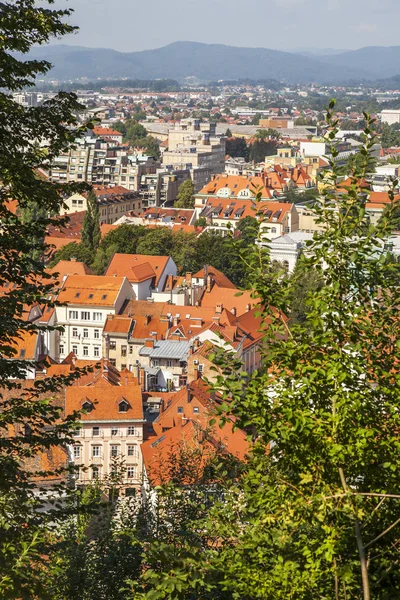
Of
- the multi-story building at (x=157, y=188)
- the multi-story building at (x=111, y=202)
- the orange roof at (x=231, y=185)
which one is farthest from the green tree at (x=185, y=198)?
the multi-story building at (x=157, y=188)

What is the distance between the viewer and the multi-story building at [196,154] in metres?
104

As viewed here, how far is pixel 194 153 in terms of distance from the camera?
110m

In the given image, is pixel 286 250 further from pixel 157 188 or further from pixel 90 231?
pixel 157 188

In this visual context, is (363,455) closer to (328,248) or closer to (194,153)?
(328,248)

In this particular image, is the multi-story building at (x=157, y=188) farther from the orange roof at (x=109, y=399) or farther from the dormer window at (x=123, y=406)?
the dormer window at (x=123, y=406)

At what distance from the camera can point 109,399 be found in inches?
1153

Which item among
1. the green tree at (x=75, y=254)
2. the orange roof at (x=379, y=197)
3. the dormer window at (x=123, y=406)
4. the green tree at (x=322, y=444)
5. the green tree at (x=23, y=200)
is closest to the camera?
the green tree at (x=322, y=444)

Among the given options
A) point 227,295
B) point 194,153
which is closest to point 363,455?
point 227,295

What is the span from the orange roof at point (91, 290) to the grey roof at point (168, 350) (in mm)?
4173

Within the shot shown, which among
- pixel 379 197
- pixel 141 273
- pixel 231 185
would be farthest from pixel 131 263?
pixel 231 185

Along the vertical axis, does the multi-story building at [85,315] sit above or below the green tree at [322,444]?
below

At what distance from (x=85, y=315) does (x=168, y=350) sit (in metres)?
5.58

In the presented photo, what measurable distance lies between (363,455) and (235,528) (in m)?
1.30

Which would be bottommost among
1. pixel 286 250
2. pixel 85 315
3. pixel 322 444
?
pixel 286 250
